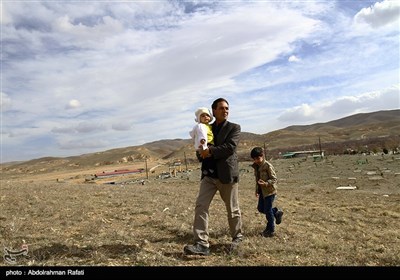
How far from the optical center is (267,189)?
22.0 ft

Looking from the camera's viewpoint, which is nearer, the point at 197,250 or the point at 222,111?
the point at 197,250

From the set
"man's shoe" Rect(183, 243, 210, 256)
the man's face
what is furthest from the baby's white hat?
"man's shoe" Rect(183, 243, 210, 256)

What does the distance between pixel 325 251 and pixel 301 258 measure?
73 cm

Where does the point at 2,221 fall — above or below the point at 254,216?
above

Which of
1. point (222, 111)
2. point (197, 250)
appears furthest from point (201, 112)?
point (197, 250)

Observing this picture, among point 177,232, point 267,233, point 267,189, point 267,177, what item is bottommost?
point 267,233

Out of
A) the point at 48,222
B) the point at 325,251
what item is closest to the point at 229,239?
the point at 325,251

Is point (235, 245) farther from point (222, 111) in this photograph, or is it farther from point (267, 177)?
point (222, 111)

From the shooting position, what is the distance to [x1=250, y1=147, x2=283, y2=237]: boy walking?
21.7ft

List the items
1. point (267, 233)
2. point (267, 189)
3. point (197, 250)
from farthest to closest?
point (267, 189) → point (267, 233) → point (197, 250)

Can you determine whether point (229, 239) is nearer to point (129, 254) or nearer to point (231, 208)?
point (231, 208)

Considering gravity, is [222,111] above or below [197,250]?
above

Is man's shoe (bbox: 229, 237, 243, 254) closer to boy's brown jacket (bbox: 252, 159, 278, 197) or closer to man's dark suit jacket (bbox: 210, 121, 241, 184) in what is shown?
man's dark suit jacket (bbox: 210, 121, 241, 184)

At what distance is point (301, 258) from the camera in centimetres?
515
